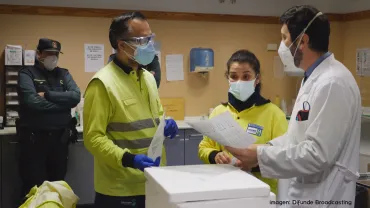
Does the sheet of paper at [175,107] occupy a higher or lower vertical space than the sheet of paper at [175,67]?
lower

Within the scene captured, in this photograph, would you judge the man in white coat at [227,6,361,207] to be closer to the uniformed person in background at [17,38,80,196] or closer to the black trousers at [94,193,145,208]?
the black trousers at [94,193,145,208]

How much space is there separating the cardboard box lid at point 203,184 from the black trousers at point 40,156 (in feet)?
8.10

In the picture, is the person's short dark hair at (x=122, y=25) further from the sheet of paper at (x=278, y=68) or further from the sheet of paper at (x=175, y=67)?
the sheet of paper at (x=278, y=68)

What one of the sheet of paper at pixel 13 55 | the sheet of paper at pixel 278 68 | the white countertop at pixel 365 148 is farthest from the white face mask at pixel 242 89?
the sheet of paper at pixel 278 68

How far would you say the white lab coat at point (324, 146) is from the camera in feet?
4.91

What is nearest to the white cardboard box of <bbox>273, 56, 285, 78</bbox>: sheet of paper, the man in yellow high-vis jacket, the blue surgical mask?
the man in yellow high-vis jacket

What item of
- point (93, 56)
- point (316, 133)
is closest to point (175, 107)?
point (93, 56)

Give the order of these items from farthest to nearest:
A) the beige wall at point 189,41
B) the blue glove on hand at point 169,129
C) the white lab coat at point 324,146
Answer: the beige wall at point 189,41 → the blue glove on hand at point 169,129 → the white lab coat at point 324,146

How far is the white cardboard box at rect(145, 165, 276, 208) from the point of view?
3.71 ft

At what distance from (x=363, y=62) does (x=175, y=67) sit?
2088mm

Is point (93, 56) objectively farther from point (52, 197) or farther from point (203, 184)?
point (203, 184)

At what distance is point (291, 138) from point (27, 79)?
2567 mm

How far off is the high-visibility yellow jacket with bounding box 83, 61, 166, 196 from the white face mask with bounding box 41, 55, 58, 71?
1.86 metres

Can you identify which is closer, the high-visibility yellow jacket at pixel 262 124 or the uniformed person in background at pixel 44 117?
the high-visibility yellow jacket at pixel 262 124
